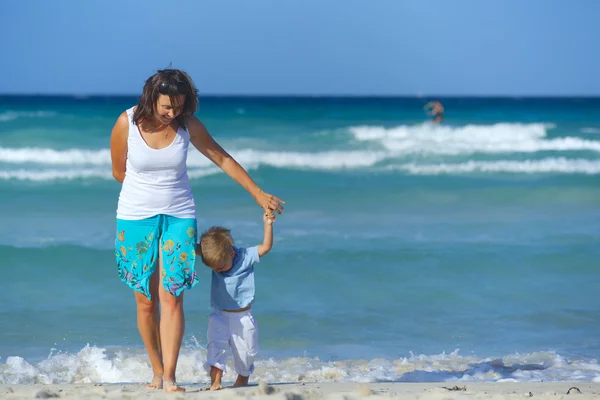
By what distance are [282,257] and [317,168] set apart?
31.6 feet

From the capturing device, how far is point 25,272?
6.88 meters

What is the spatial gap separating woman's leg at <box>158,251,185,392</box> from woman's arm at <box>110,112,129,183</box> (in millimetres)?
442

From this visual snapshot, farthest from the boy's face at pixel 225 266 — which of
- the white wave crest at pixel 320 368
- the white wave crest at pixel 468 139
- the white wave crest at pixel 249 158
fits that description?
the white wave crest at pixel 468 139

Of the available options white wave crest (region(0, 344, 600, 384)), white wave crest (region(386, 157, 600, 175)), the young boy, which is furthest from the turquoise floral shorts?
white wave crest (region(386, 157, 600, 175))

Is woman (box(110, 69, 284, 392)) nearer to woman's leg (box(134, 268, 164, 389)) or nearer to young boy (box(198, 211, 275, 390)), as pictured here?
woman's leg (box(134, 268, 164, 389))

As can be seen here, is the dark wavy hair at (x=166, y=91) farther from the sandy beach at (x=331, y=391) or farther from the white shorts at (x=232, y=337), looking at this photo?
the sandy beach at (x=331, y=391)

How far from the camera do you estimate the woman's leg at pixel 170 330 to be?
3629mm

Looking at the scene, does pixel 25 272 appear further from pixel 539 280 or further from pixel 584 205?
pixel 584 205

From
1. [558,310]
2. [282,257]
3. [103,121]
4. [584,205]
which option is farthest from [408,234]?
[103,121]

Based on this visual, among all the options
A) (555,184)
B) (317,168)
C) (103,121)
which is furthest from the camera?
(103,121)

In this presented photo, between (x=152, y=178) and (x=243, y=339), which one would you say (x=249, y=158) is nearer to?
(x=243, y=339)

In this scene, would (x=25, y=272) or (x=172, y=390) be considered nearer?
(x=172, y=390)

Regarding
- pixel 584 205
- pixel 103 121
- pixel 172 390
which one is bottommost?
pixel 172 390

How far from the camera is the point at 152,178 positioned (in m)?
3.53
